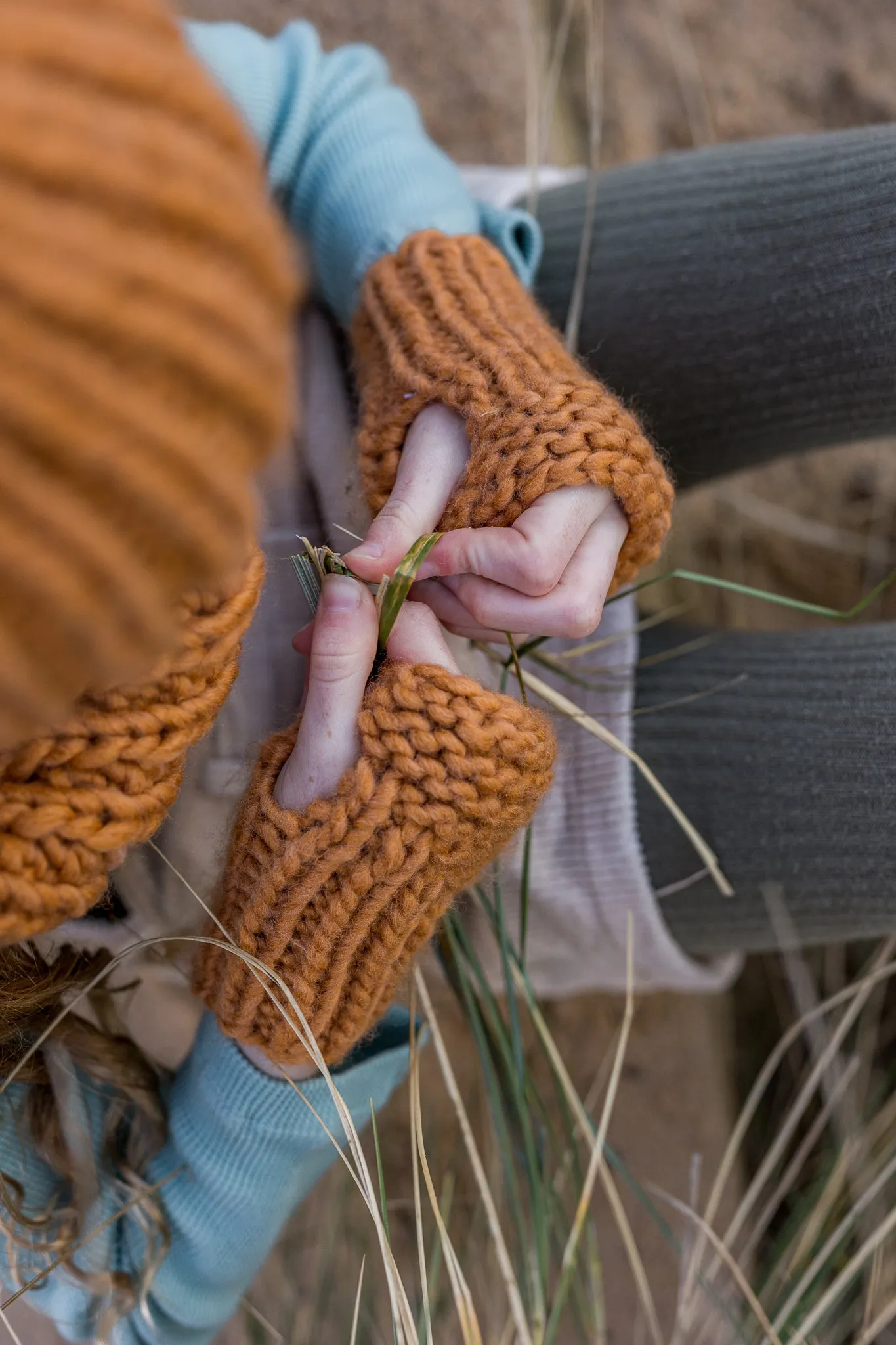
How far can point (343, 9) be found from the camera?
3.60 feet

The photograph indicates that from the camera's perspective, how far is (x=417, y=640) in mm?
526

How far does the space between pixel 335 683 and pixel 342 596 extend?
0.04m

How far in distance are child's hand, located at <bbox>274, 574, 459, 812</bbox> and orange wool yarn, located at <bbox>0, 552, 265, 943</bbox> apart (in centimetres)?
6

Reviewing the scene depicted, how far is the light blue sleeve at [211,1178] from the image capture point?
628 mm

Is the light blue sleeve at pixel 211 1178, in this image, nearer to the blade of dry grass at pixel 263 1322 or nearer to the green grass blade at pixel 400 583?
the blade of dry grass at pixel 263 1322

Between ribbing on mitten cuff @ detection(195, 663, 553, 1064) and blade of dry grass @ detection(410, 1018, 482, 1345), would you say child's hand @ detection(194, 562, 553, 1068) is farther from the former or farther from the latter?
blade of dry grass @ detection(410, 1018, 482, 1345)

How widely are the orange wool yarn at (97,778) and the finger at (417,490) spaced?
0.09 meters

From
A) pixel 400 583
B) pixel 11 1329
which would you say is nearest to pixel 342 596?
pixel 400 583

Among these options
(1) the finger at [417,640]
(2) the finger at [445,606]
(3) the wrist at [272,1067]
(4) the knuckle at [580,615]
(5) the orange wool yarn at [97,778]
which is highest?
(4) the knuckle at [580,615]

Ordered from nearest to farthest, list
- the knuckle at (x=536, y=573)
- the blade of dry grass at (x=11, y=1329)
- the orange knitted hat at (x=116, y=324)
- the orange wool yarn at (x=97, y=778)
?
the orange knitted hat at (x=116, y=324) < the orange wool yarn at (x=97, y=778) < the knuckle at (x=536, y=573) < the blade of dry grass at (x=11, y=1329)

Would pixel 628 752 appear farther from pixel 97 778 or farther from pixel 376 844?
pixel 97 778

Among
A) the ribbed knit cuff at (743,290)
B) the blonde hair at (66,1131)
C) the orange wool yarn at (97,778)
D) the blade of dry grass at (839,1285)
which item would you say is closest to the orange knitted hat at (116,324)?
the orange wool yarn at (97,778)

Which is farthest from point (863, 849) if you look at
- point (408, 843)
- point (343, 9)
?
point (343, 9)

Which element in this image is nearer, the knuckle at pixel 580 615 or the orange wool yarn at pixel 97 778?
the orange wool yarn at pixel 97 778
